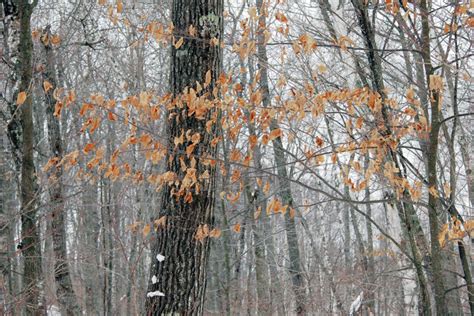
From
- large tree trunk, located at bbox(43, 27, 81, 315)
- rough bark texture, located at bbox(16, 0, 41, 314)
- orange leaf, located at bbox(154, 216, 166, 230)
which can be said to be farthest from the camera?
large tree trunk, located at bbox(43, 27, 81, 315)

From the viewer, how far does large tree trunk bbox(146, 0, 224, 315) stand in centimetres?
437

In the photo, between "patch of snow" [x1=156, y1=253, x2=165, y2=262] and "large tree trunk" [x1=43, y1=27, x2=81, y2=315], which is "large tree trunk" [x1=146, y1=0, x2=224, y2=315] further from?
"large tree trunk" [x1=43, y1=27, x2=81, y2=315]

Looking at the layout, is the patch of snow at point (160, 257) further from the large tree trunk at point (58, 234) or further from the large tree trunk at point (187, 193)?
the large tree trunk at point (58, 234)

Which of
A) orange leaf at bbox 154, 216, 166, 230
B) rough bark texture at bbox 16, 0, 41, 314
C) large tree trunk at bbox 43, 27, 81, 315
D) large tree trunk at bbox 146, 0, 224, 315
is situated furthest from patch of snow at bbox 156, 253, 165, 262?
large tree trunk at bbox 43, 27, 81, 315

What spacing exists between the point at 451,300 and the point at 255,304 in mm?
6103

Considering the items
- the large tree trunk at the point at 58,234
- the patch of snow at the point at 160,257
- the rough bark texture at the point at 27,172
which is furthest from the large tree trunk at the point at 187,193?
the large tree trunk at the point at 58,234

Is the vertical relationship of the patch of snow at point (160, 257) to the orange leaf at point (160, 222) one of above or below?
below

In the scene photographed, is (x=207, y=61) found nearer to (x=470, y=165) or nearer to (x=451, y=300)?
(x=451, y=300)

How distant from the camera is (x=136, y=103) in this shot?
3.76 meters

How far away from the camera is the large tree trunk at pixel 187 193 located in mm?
4367

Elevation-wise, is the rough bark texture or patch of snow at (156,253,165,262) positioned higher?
the rough bark texture

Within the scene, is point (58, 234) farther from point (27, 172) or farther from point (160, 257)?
point (160, 257)

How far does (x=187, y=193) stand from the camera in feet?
13.9

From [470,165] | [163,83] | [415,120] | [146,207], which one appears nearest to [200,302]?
[415,120]
